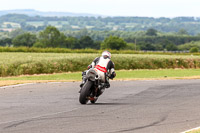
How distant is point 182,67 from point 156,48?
11996 cm

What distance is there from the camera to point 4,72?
35.5 m

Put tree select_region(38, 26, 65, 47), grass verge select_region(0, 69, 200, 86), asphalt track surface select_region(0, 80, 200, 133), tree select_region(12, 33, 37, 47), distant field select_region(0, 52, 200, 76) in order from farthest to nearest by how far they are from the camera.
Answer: tree select_region(38, 26, 65, 47)
tree select_region(12, 33, 37, 47)
distant field select_region(0, 52, 200, 76)
grass verge select_region(0, 69, 200, 86)
asphalt track surface select_region(0, 80, 200, 133)

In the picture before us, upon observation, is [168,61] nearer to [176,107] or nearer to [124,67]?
[124,67]

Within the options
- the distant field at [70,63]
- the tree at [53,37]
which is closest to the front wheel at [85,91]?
the distant field at [70,63]

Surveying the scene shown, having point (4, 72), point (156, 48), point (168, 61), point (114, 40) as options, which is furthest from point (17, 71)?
point (156, 48)

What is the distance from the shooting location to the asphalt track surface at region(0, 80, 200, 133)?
995cm

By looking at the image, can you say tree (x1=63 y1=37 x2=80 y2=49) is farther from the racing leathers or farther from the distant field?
the racing leathers

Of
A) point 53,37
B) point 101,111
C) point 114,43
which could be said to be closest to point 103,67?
point 101,111

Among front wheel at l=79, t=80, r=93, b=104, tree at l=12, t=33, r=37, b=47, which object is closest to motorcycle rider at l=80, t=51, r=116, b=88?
front wheel at l=79, t=80, r=93, b=104

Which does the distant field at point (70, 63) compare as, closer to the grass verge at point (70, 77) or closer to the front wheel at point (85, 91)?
the grass verge at point (70, 77)

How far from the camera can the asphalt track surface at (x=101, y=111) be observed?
32.6 ft

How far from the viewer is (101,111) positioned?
40.9ft

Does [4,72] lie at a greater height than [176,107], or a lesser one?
lesser

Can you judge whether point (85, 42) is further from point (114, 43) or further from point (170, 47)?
point (170, 47)
